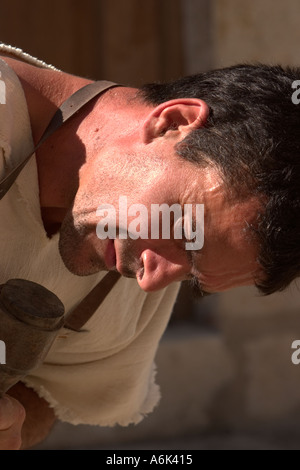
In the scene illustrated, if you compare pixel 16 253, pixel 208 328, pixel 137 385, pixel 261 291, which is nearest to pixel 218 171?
pixel 261 291

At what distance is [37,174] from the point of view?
6.90 feet

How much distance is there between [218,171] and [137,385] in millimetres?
911

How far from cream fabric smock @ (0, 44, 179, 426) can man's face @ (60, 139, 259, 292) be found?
108 mm

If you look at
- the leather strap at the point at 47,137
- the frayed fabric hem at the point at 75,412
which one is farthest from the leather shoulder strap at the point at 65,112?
the frayed fabric hem at the point at 75,412

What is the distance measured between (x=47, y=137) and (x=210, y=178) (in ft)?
1.27

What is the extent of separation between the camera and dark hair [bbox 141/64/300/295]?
1905mm

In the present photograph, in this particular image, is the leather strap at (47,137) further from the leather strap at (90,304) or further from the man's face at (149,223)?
the man's face at (149,223)

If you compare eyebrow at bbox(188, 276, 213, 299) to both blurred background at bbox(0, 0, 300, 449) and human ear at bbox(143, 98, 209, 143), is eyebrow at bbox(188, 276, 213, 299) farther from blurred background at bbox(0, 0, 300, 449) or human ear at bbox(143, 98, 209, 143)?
blurred background at bbox(0, 0, 300, 449)

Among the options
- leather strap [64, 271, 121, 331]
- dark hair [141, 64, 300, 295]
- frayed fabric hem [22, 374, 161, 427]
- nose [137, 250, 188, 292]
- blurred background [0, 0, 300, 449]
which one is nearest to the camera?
dark hair [141, 64, 300, 295]

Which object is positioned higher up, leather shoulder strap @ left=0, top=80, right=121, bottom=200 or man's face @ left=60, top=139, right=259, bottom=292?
leather shoulder strap @ left=0, top=80, right=121, bottom=200

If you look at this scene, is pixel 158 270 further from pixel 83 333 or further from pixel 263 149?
pixel 83 333

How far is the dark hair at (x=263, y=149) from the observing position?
6.25 ft

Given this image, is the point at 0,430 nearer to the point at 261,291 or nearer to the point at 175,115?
the point at 261,291

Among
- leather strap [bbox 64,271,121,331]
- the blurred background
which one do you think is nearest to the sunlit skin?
leather strap [bbox 64,271,121,331]
